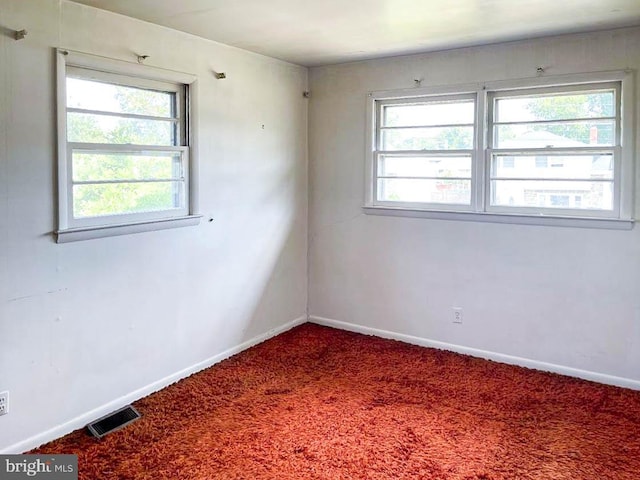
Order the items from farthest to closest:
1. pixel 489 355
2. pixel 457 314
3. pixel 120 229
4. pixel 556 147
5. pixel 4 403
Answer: pixel 457 314 < pixel 489 355 < pixel 556 147 < pixel 120 229 < pixel 4 403

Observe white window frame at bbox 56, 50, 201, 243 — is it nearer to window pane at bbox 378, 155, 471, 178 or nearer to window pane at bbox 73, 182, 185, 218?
window pane at bbox 73, 182, 185, 218

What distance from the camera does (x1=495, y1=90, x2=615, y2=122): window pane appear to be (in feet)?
11.6

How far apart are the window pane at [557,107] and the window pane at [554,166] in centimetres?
28

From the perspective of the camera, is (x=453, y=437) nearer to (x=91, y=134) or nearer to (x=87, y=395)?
(x=87, y=395)

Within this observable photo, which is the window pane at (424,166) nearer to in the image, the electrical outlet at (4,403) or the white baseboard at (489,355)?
the white baseboard at (489,355)

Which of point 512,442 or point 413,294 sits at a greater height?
point 413,294

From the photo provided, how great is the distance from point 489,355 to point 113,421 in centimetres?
270

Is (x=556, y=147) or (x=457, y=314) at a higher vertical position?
(x=556, y=147)

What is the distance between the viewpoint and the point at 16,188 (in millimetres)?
2625

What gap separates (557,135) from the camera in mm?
3703

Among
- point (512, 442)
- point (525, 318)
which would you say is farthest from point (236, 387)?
point (525, 318)

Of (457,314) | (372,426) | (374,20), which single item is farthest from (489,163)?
(372,426)

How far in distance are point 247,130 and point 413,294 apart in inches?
74.4

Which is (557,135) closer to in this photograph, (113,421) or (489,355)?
(489,355)
